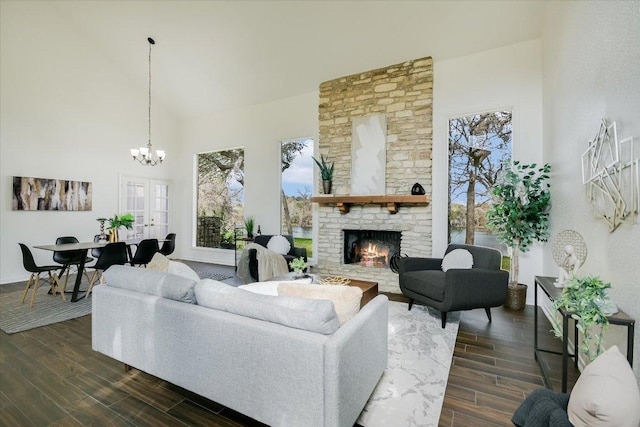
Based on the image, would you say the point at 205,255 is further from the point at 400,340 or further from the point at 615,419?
the point at 615,419

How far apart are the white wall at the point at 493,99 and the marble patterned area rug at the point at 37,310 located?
16.3 ft

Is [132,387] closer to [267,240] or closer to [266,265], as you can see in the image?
[266,265]

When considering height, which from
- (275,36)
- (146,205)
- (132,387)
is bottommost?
(132,387)

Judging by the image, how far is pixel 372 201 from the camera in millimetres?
4910

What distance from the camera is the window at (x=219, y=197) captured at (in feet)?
23.0

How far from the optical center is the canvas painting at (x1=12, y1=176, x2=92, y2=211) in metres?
5.20

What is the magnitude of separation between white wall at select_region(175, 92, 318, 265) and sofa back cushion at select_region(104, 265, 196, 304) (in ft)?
12.9

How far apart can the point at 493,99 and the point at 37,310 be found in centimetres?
661

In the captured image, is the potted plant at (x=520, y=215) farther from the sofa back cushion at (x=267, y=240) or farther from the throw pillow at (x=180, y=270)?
the throw pillow at (x=180, y=270)

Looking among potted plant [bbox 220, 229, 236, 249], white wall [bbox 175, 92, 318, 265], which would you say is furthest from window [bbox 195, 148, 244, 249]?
white wall [bbox 175, 92, 318, 265]

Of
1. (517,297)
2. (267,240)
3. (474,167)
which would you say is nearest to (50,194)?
(267,240)

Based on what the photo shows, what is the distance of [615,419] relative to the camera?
1000 mm

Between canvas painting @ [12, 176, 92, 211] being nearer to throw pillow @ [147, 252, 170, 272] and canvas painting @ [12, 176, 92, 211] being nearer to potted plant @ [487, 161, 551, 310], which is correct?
throw pillow @ [147, 252, 170, 272]

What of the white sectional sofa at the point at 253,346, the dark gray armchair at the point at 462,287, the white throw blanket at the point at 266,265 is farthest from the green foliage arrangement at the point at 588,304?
the white throw blanket at the point at 266,265
